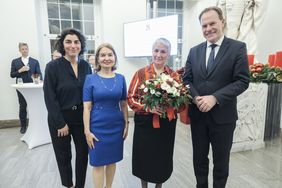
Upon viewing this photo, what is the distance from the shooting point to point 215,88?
1567 mm

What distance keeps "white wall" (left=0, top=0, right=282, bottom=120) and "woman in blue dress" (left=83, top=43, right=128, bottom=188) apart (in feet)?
10.3

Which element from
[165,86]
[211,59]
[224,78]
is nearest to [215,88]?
[224,78]

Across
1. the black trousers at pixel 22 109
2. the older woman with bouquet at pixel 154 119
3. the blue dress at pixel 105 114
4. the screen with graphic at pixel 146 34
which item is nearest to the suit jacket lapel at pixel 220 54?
the older woman with bouquet at pixel 154 119

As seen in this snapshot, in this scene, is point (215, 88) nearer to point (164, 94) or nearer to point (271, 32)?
point (164, 94)

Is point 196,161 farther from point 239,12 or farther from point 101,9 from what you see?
point 101,9

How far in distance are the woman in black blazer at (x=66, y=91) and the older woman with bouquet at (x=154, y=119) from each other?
1.52ft

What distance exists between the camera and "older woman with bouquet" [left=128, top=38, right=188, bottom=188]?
1.59 meters

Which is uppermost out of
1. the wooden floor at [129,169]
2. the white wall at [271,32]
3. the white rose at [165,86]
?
the white wall at [271,32]

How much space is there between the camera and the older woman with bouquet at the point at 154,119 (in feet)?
5.22

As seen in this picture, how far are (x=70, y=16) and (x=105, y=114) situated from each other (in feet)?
12.5

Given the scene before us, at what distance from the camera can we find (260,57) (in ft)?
13.5

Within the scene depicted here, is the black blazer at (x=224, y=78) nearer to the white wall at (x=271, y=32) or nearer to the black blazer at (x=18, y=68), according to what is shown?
the white wall at (x=271, y=32)

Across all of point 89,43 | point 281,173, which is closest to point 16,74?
point 89,43

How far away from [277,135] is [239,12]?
2.18 m
